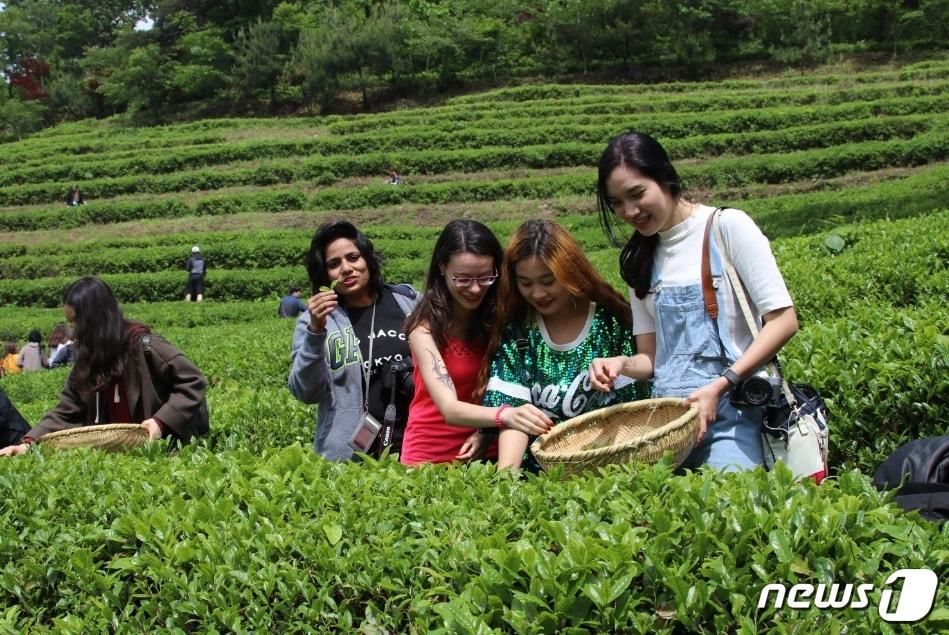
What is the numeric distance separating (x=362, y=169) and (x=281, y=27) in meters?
24.4

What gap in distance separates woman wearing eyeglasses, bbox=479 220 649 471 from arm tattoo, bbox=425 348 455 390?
13 cm

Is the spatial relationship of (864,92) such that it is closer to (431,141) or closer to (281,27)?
(431,141)

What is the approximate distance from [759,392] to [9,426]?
Result: 4.28 metres

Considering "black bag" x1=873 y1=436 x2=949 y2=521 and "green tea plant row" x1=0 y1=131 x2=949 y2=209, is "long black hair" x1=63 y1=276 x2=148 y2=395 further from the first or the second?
"green tea plant row" x1=0 y1=131 x2=949 y2=209

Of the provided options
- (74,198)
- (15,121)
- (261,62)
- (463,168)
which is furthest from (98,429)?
(15,121)

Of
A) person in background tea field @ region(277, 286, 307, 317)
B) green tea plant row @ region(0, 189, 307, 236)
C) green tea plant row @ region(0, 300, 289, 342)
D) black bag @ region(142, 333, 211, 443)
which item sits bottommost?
green tea plant row @ region(0, 300, 289, 342)

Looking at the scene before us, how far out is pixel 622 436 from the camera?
2957 mm

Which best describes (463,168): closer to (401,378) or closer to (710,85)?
(710,85)

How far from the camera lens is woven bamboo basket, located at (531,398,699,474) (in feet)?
8.57

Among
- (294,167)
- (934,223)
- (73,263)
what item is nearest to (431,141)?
(294,167)

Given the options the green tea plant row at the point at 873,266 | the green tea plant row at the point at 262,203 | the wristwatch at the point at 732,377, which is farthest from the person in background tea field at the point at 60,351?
the wristwatch at the point at 732,377

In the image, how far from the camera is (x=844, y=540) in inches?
80.5

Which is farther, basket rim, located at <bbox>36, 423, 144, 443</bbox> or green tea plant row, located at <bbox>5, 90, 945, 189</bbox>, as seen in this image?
green tea plant row, located at <bbox>5, 90, 945, 189</bbox>
